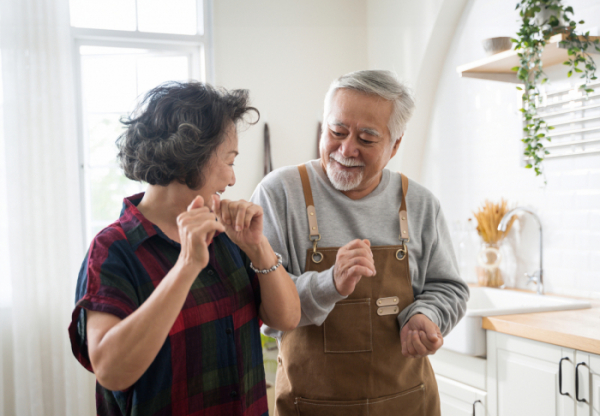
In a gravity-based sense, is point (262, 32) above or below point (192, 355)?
above

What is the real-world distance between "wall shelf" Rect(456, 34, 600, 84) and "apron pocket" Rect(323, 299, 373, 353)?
1.59 m

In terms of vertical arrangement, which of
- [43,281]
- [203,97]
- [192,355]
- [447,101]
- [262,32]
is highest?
[262,32]

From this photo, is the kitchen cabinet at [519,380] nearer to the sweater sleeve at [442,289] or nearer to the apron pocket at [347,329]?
the sweater sleeve at [442,289]

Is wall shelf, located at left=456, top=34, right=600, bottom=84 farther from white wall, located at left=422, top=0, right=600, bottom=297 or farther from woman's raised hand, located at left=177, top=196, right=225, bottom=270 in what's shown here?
woman's raised hand, located at left=177, top=196, right=225, bottom=270

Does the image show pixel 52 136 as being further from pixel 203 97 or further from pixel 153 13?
pixel 203 97

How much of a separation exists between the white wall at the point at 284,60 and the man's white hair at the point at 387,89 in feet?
7.10

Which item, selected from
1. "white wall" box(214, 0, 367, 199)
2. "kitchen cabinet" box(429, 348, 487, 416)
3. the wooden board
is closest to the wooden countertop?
the wooden board

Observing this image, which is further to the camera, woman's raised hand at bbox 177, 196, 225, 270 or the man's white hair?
the man's white hair

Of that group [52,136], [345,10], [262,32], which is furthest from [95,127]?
[345,10]

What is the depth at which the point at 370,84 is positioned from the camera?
159cm

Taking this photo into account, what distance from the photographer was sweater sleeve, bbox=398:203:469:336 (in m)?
1.60

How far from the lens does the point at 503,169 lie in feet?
9.86

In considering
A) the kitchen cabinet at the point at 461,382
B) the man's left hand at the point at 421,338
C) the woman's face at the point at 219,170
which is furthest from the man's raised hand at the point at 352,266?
the kitchen cabinet at the point at 461,382

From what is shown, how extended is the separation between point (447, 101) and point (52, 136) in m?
2.52
